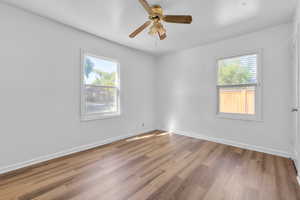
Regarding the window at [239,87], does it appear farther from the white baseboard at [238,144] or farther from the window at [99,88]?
the window at [99,88]

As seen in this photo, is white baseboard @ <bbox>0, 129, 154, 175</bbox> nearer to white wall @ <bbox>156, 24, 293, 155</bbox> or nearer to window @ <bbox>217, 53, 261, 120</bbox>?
white wall @ <bbox>156, 24, 293, 155</bbox>

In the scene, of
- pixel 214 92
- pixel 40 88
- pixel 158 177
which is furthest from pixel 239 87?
pixel 40 88

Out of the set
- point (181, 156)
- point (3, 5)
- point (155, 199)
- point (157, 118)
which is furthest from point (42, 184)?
point (157, 118)

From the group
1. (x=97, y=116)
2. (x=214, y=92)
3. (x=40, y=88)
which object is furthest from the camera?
(x=214, y=92)

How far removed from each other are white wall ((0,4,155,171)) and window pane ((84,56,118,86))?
0.75 feet

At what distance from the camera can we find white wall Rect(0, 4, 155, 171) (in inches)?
82.9

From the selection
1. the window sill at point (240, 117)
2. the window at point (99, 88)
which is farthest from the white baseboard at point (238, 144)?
the window at point (99, 88)

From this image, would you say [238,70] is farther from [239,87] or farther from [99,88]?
[99,88]

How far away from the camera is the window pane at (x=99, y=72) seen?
123 inches

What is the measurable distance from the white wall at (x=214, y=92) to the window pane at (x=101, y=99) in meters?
1.72

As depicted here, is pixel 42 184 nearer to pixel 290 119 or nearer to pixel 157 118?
pixel 157 118

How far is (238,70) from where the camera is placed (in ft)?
10.5

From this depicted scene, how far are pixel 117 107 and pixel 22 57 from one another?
2166mm

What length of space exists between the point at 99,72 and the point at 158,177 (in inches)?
106
